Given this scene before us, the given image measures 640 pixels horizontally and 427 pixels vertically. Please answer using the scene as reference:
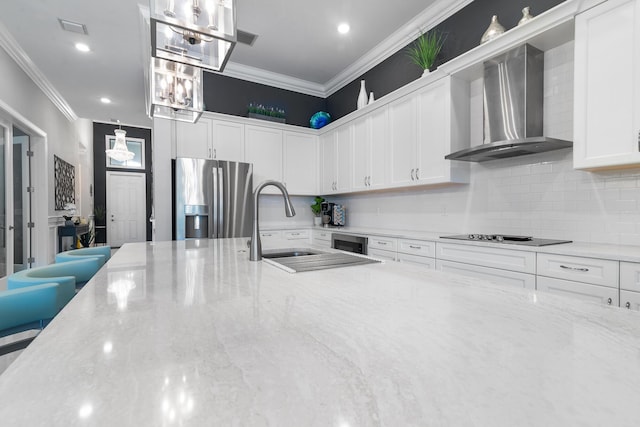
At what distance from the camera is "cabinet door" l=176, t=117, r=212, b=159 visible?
156 inches

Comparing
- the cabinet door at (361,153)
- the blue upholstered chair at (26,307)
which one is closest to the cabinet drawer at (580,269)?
the cabinet door at (361,153)

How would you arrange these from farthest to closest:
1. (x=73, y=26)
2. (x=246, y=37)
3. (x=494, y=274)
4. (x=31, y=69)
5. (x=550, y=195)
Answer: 1. (x=31, y=69)
2. (x=246, y=37)
3. (x=73, y=26)
4. (x=550, y=195)
5. (x=494, y=274)

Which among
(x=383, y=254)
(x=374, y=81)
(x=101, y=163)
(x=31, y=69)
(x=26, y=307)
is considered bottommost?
(x=383, y=254)

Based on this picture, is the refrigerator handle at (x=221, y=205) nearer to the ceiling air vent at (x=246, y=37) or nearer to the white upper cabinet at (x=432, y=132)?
the ceiling air vent at (x=246, y=37)

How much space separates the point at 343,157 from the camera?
4383 millimetres

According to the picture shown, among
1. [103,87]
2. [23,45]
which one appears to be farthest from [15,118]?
[103,87]

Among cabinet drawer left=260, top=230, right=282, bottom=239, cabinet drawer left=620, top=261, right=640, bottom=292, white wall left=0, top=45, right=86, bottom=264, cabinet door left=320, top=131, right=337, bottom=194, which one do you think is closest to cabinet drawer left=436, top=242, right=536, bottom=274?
cabinet drawer left=620, top=261, right=640, bottom=292

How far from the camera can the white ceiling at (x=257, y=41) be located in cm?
323

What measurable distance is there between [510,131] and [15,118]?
5.81 m

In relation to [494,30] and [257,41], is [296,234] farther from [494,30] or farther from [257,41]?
[494,30]

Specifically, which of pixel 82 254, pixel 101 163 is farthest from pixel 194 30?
pixel 101 163

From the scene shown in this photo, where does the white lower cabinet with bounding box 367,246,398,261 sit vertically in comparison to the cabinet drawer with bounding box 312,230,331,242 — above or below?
below

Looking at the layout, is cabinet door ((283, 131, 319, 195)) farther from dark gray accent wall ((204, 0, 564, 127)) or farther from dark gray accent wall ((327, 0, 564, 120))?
dark gray accent wall ((327, 0, 564, 120))

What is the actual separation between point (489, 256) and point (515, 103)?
4.12 feet
